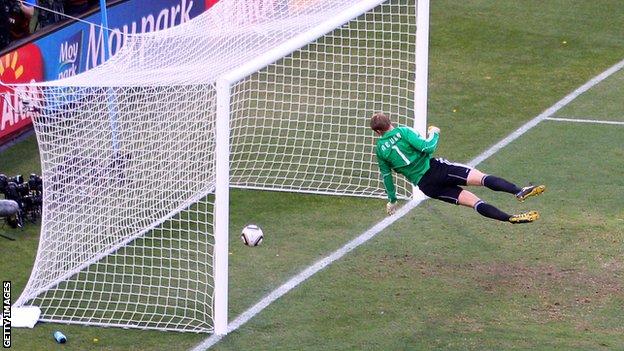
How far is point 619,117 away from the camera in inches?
702

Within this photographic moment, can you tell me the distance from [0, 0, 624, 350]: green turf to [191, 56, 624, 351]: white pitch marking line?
10 centimetres

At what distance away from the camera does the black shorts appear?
42.7ft

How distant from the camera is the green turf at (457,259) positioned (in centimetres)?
1166

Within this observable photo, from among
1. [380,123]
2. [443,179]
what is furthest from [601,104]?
[380,123]

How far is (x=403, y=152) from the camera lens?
42.1 feet

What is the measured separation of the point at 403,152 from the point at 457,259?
1.35 metres

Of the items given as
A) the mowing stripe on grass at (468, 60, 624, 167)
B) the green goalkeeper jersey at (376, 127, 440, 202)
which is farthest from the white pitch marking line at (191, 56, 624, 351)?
the green goalkeeper jersey at (376, 127, 440, 202)

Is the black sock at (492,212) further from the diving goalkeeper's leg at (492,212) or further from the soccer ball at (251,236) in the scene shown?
the soccer ball at (251,236)

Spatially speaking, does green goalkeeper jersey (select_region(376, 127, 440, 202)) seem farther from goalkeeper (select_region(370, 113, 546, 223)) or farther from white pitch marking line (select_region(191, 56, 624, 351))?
white pitch marking line (select_region(191, 56, 624, 351))

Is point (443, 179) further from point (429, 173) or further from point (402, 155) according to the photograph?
point (402, 155)

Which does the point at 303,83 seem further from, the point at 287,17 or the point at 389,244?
the point at 389,244

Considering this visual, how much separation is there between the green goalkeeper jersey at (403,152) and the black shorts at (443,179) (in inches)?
2.9

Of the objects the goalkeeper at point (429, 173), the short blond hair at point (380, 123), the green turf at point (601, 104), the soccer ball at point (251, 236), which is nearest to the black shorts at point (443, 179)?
the goalkeeper at point (429, 173)

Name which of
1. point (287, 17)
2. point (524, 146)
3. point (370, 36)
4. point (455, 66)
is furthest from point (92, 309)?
point (455, 66)
